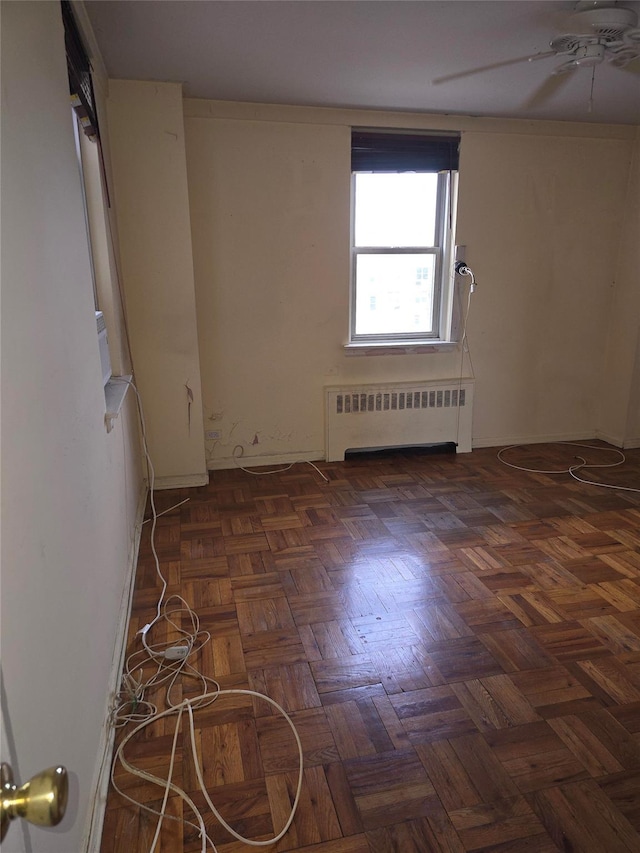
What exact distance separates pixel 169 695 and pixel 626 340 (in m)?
3.96

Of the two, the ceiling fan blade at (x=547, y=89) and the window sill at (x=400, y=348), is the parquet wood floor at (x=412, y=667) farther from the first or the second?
the ceiling fan blade at (x=547, y=89)

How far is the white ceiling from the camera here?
2131 mm

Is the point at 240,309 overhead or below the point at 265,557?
overhead

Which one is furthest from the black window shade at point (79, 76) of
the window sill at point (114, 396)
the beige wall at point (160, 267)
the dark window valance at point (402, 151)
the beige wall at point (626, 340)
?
the beige wall at point (626, 340)

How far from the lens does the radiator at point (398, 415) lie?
13.0ft

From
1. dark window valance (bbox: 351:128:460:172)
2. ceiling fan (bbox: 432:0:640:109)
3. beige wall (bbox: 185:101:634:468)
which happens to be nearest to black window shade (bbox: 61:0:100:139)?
beige wall (bbox: 185:101:634:468)

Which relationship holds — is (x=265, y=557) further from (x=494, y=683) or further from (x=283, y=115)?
(x=283, y=115)

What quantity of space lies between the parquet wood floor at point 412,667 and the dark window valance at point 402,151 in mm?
2152

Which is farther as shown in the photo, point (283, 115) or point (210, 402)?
point (210, 402)

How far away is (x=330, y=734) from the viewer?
5.41 ft

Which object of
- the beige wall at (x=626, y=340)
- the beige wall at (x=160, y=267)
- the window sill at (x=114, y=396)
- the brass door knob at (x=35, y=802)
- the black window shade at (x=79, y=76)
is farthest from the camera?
the beige wall at (x=626, y=340)

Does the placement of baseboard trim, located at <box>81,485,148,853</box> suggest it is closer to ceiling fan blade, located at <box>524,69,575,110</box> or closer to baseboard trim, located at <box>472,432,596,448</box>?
baseboard trim, located at <box>472,432,596,448</box>

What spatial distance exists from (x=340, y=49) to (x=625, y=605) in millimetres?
2689

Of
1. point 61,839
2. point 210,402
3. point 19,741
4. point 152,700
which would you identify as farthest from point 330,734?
point 210,402
